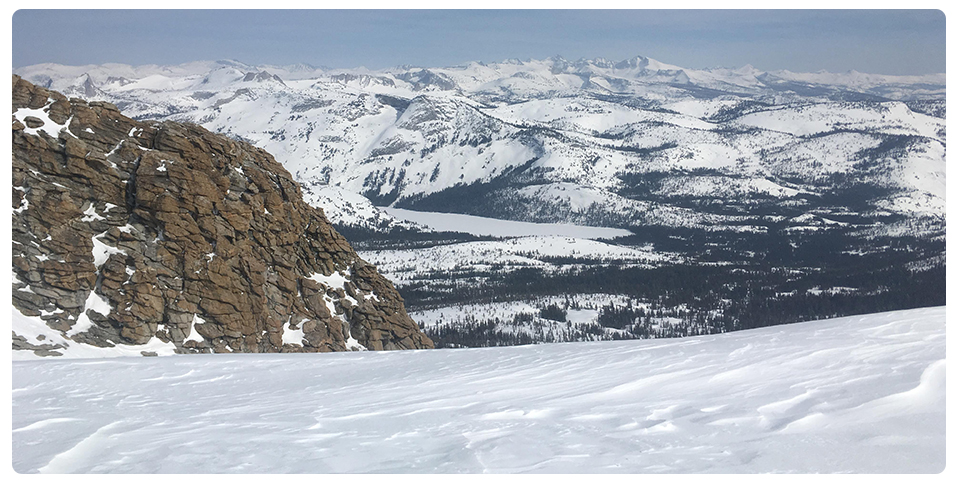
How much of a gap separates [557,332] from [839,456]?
7478cm

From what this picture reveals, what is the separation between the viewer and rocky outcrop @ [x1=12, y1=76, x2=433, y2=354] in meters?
26.2

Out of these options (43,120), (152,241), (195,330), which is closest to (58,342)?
(195,330)

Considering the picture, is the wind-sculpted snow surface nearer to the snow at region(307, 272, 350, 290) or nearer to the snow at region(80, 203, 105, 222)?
the snow at region(80, 203, 105, 222)

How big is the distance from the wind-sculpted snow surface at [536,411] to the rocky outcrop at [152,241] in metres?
12.1

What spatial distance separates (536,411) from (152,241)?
76.2 feet

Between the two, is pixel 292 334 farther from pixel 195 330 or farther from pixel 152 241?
pixel 152 241

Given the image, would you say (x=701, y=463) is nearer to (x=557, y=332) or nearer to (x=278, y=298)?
(x=278, y=298)

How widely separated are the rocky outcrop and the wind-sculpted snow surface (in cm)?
1208

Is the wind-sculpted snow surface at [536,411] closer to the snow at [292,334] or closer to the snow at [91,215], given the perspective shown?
the snow at [91,215]

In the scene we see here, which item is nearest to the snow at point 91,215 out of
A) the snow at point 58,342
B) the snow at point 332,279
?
the snow at point 58,342

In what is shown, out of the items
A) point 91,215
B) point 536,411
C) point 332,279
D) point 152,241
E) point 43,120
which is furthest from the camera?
point 332,279

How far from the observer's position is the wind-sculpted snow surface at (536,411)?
28.7ft

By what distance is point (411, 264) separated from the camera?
135 m

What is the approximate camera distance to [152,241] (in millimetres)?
28812
